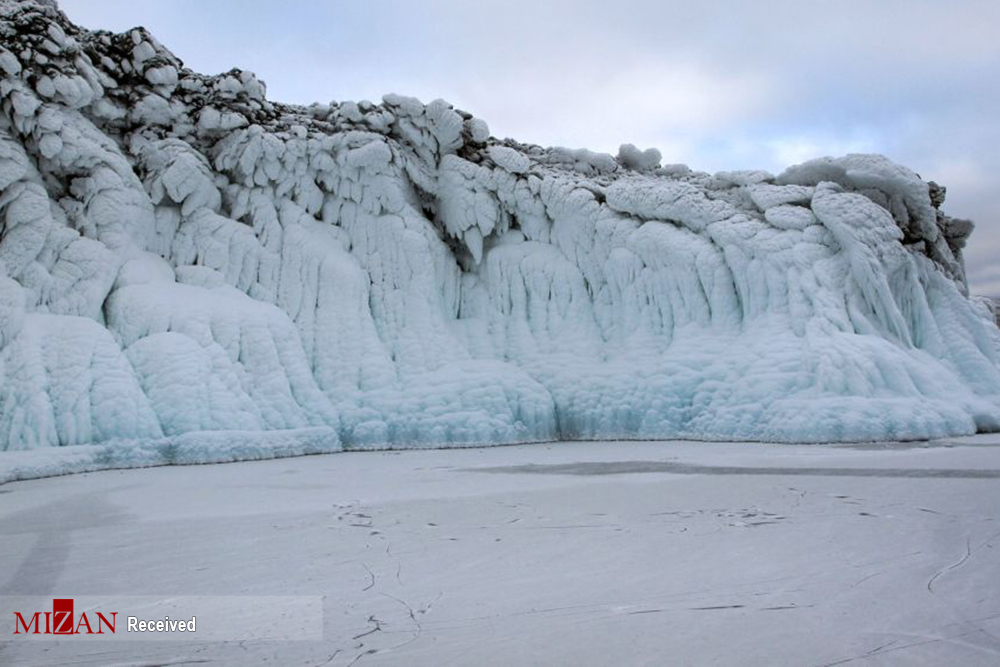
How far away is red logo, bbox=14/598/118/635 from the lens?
9.09 feet

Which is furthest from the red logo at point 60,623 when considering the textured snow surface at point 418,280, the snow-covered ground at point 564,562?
the textured snow surface at point 418,280

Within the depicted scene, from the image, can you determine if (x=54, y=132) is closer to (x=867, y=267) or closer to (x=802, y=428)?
(x=802, y=428)

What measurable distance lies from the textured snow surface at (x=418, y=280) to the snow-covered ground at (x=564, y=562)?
348 centimetres

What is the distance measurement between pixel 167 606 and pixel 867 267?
11.4 m

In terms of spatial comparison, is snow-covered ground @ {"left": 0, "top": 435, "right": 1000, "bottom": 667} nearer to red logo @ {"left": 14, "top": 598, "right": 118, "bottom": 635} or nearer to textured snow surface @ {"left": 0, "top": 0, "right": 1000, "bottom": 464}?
red logo @ {"left": 14, "top": 598, "right": 118, "bottom": 635}

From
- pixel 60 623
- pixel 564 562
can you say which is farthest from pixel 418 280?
pixel 60 623

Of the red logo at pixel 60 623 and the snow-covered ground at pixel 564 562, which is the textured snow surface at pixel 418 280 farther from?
the red logo at pixel 60 623

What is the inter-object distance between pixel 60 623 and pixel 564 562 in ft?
7.25

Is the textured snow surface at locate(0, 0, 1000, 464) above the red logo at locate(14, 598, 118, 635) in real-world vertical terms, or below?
above

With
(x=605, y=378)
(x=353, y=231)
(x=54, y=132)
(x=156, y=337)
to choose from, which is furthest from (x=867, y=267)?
(x=54, y=132)

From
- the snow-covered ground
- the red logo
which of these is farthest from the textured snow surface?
the red logo

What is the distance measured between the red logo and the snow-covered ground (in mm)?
134

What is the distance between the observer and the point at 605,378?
1211 cm

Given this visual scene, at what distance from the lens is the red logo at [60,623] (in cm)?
277
